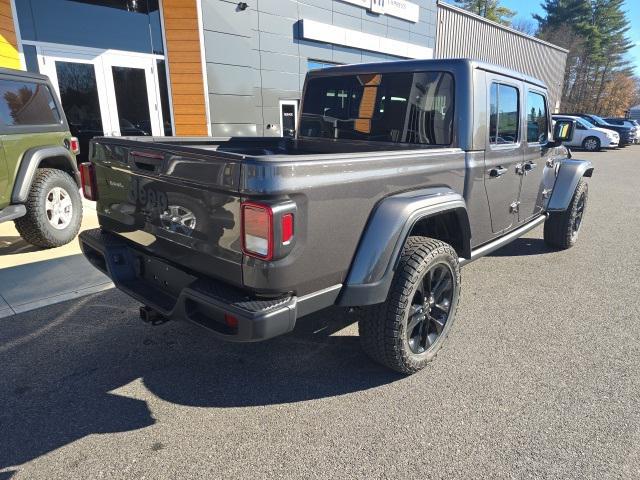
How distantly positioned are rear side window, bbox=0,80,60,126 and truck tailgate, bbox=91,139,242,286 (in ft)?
8.76

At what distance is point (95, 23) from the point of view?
8.72 m

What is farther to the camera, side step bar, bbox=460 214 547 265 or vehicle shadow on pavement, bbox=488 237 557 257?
vehicle shadow on pavement, bbox=488 237 557 257

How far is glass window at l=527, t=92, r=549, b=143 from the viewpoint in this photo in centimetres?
408

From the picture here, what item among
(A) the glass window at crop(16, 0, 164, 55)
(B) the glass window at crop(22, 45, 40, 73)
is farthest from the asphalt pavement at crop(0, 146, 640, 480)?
(A) the glass window at crop(16, 0, 164, 55)

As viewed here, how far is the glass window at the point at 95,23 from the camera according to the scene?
7949 mm

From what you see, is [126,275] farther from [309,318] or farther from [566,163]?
[566,163]

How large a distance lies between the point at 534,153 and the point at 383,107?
171 centimetres

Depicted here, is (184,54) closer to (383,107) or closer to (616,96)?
(383,107)

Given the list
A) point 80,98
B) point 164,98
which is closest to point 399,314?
point 80,98

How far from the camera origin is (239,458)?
2131mm

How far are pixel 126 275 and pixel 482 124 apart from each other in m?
2.65

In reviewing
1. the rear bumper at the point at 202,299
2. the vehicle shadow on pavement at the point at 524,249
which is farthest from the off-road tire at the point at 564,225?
the rear bumper at the point at 202,299

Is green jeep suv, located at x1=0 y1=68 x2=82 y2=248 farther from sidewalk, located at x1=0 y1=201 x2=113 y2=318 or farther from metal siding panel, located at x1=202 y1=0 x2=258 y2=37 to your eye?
metal siding panel, located at x1=202 y1=0 x2=258 y2=37

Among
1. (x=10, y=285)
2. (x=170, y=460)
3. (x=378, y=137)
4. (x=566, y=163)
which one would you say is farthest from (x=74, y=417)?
(x=566, y=163)
